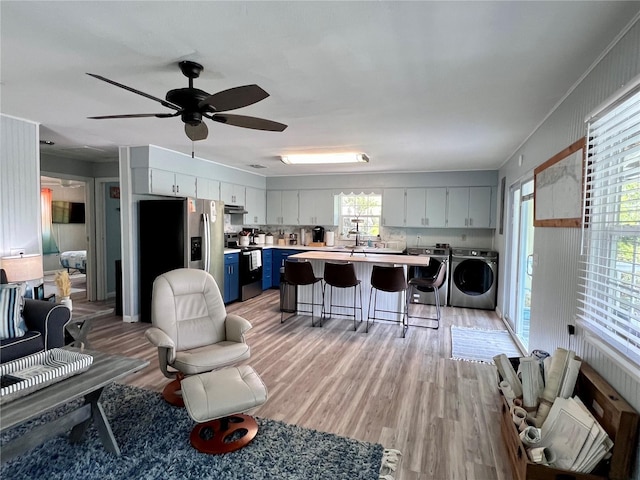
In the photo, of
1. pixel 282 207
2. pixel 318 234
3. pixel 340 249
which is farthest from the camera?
pixel 282 207

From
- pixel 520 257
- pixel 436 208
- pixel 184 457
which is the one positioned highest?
pixel 436 208

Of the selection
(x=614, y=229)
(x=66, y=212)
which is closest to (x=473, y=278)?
(x=614, y=229)

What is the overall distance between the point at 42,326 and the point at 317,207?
16.9 ft

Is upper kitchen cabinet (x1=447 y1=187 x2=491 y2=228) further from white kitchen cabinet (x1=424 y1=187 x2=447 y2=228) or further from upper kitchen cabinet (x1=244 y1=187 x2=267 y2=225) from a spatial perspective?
upper kitchen cabinet (x1=244 y1=187 x2=267 y2=225)

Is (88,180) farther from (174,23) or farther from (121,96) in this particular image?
(174,23)

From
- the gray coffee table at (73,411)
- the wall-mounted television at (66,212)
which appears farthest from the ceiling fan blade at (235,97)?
the wall-mounted television at (66,212)

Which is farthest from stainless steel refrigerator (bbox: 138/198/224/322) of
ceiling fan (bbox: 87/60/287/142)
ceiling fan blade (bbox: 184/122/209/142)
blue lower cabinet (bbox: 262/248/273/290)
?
ceiling fan (bbox: 87/60/287/142)

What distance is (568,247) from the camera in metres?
2.41

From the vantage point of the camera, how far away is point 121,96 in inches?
109

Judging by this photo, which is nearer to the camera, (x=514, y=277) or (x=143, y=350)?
(x=143, y=350)

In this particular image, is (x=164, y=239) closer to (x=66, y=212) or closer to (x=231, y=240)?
(x=231, y=240)

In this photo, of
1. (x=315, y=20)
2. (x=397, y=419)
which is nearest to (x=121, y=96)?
(x=315, y=20)

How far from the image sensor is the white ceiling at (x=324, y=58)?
5.34 ft

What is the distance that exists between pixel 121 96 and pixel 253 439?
2748mm
